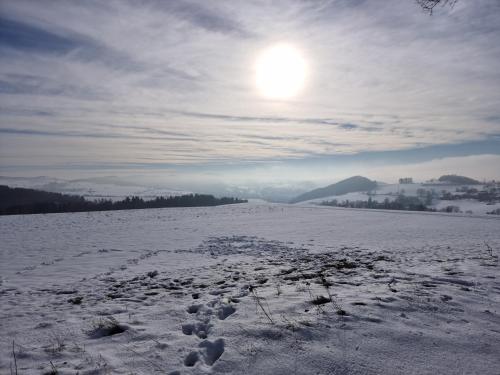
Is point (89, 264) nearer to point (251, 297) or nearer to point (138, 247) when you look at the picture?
point (138, 247)

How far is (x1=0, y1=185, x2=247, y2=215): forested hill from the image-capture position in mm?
91000

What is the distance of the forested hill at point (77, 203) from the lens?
91000 mm

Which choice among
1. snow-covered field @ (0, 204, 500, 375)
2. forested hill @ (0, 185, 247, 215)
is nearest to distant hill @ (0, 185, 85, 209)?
forested hill @ (0, 185, 247, 215)

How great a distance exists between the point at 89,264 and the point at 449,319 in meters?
16.7

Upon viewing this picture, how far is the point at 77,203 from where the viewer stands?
106 m

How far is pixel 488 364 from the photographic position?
4195 mm

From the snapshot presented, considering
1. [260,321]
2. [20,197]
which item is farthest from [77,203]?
[260,321]

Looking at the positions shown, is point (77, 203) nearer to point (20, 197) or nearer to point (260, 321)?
point (20, 197)

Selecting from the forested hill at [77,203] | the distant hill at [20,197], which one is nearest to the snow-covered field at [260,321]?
the forested hill at [77,203]

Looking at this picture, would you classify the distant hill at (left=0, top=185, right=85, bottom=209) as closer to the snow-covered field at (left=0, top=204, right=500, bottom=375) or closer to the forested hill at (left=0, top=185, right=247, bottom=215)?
the forested hill at (left=0, top=185, right=247, bottom=215)

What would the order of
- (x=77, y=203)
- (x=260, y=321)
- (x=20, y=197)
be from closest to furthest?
(x=260, y=321), (x=77, y=203), (x=20, y=197)

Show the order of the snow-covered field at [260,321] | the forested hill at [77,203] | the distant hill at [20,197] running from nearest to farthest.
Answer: the snow-covered field at [260,321], the forested hill at [77,203], the distant hill at [20,197]

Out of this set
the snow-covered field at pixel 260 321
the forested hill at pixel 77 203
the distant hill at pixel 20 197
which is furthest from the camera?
the distant hill at pixel 20 197

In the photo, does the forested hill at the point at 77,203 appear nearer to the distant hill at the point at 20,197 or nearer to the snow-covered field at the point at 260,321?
the distant hill at the point at 20,197
